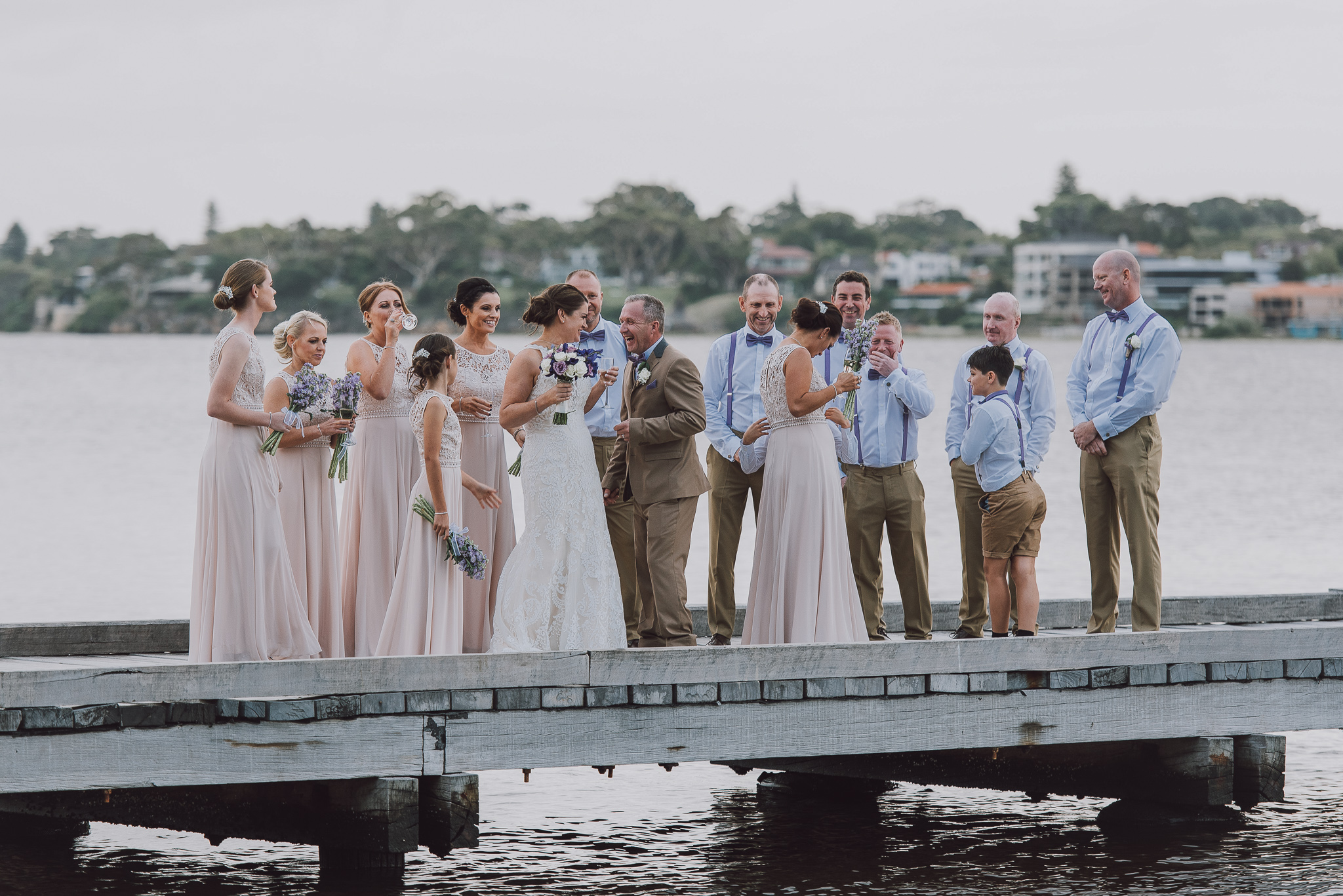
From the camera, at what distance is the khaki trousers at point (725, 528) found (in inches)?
366

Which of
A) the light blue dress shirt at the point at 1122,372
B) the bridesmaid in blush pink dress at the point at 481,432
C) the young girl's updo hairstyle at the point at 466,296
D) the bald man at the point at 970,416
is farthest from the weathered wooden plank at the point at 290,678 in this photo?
the light blue dress shirt at the point at 1122,372

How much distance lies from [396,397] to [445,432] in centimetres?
66

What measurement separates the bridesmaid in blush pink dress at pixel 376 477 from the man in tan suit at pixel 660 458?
108 centimetres

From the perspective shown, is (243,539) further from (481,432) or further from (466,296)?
(466,296)

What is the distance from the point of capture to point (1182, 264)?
125m

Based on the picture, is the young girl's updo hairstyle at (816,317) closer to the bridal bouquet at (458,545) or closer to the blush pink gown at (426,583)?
the blush pink gown at (426,583)

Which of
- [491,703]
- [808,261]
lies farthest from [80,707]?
[808,261]

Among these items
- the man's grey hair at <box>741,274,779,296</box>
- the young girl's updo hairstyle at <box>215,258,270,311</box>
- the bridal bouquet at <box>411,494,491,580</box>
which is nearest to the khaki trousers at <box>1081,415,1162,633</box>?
the man's grey hair at <box>741,274,779,296</box>

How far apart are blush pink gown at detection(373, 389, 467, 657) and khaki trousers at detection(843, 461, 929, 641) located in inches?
93.5

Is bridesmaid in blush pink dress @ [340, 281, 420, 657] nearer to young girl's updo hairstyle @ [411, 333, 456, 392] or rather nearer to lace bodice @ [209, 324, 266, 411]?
young girl's updo hairstyle @ [411, 333, 456, 392]

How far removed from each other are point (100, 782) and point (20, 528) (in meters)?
24.9

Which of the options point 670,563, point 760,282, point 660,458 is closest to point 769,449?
point 660,458

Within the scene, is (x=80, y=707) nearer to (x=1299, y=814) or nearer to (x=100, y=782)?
(x=100, y=782)

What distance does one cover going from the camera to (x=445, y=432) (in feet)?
27.2
